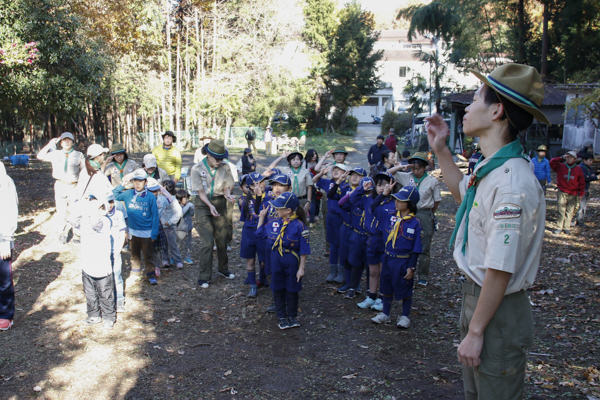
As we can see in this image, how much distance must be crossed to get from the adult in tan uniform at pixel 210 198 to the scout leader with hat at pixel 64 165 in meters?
3.30

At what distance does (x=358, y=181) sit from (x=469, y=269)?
4762 millimetres

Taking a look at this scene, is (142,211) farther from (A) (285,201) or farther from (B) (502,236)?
(B) (502,236)

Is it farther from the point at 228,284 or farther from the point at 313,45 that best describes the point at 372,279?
the point at 313,45

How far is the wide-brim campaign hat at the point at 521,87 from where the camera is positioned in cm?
219

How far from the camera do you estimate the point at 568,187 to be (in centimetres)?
1080

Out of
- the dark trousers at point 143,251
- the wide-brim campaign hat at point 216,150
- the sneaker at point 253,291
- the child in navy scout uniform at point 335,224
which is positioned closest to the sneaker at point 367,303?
the child in navy scout uniform at point 335,224

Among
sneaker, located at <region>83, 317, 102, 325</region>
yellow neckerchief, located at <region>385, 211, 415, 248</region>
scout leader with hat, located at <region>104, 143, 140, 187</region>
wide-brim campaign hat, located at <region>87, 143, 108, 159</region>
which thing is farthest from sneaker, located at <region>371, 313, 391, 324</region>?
scout leader with hat, located at <region>104, 143, 140, 187</region>

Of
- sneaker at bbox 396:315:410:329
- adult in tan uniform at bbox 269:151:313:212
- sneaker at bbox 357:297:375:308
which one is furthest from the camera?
adult in tan uniform at bbox 269:151:313:212

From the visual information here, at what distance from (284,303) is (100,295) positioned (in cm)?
233

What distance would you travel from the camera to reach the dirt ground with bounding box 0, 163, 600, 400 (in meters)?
4.57

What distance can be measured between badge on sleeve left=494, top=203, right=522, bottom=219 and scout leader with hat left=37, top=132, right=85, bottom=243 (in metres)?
8.78

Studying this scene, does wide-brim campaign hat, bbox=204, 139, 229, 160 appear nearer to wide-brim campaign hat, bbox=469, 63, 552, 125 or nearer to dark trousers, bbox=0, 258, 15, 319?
dark trousers, bbox=0, 258, 15, 319

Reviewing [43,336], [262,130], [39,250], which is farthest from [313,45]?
[43,336]

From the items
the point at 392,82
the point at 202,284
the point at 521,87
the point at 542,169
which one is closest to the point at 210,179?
the point at 202,284
